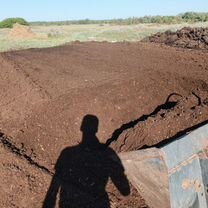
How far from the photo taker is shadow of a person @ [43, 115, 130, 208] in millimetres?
6246

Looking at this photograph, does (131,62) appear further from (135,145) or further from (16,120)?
(135,145)

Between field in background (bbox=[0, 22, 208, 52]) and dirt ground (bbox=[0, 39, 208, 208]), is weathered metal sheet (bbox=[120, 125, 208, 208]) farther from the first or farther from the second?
field in background (bbox=[0, 22, 208, 52])

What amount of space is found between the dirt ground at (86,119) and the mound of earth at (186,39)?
578cm

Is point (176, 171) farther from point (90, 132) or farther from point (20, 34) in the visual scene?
point (20, 34)

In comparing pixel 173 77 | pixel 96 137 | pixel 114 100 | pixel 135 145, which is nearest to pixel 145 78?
pixel 173 77

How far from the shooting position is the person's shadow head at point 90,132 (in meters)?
9.24

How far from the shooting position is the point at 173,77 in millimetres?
14125

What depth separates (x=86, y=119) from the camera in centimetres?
1045

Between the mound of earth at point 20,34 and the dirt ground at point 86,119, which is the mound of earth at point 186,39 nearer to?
the dirt ground at point 86,119

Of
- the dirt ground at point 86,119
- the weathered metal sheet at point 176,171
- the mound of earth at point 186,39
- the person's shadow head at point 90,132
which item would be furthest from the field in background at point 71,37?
the weathered metal sheet at point 176,171

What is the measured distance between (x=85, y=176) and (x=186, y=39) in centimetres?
1958

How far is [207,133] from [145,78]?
8.29m

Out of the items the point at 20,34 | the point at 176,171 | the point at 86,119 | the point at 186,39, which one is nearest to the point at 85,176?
the point at 176,171

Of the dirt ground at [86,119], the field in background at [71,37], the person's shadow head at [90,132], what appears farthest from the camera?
the field in background at [71,37]
